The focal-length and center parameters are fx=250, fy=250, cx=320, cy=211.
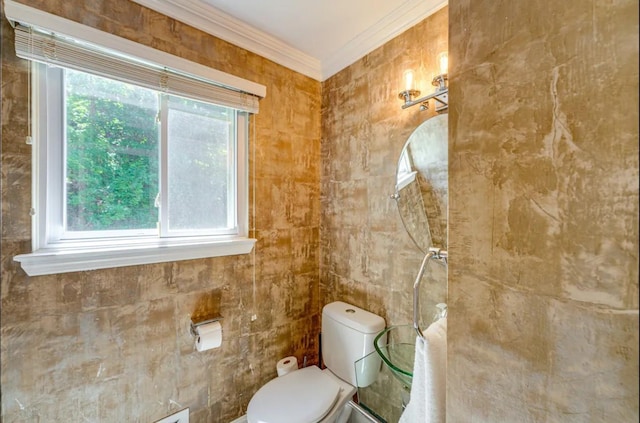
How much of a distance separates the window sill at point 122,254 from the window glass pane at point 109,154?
0.14 metres

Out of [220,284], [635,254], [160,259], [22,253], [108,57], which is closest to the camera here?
[635,254]

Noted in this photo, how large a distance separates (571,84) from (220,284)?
1.62 m

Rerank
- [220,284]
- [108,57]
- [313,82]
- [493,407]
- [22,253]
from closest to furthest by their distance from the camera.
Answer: [493,407] → [22,253] → [108,57] → [220,284] → [313,82]

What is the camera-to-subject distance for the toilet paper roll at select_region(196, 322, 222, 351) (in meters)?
1.33

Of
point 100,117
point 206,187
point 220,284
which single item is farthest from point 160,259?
point 100,117

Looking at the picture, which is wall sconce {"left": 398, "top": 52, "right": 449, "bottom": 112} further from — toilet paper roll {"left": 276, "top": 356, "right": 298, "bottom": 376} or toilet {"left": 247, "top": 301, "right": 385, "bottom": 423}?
toilet paper roll {"left": 276, "top": 356, "right": 298, "bottom": 376}

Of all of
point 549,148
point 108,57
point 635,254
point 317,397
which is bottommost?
point 317,397

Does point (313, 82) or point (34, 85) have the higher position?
point (313, 82)

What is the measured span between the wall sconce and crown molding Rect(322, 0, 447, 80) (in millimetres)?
263

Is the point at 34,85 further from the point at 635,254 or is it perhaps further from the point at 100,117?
the point at 635,254

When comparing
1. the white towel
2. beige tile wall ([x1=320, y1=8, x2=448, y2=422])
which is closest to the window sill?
beige tile wall ([x1=320, y1=8, x2=448, y2=422])

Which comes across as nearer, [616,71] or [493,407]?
[616,71]

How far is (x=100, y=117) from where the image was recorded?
123 cm

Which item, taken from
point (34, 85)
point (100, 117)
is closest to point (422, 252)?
point (100, 117)
